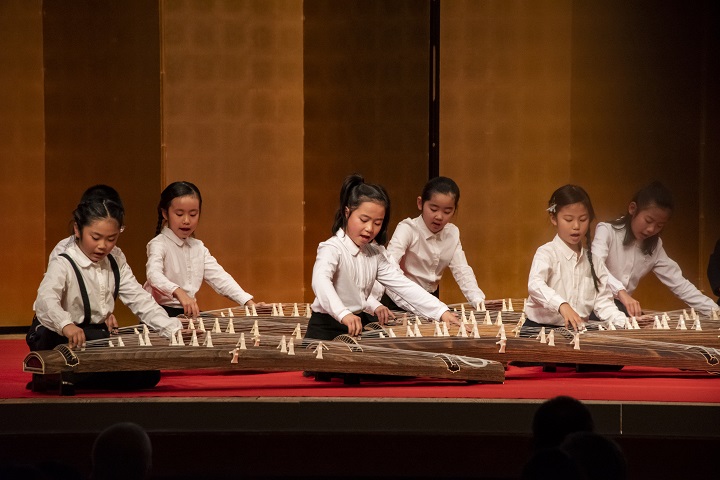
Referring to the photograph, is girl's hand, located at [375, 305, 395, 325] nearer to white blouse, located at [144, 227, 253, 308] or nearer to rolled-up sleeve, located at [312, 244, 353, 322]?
rolled-up sleeve, located at [312, 244, 353, 322]

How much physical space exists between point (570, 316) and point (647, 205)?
4.10 feet

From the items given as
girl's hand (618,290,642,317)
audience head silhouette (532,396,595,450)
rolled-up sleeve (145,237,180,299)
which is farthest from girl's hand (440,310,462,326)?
audience head silhouette (532,396,595,450)

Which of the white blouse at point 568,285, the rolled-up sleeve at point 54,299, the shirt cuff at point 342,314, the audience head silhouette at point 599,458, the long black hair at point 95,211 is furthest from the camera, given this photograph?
the white blouse at point 568,285

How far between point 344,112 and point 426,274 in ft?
5.49

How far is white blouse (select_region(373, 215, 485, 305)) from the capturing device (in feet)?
20.1

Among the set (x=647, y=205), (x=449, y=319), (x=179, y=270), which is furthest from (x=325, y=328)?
(x=647, y=205)

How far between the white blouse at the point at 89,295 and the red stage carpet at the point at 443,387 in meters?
0.26

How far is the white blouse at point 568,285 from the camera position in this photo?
4951mm

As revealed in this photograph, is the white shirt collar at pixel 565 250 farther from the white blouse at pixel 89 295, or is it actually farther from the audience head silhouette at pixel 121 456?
the audience head silhouette at pixel 121 456

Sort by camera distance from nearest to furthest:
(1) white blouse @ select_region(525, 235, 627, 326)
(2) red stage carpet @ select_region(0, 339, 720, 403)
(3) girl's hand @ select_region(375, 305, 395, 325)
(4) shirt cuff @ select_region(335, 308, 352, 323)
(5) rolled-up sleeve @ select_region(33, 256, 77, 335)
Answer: (2) red stage carpet @ select_region(0, 339, 720, 403) < (5) rolled-up sleeve @ select_region(33, 256, 77, 335) < (4) shirt cuff @ select_region(335, 308, 352, 323) < (1) white blouse @ select_region(525, 235, 627, 326) < (3) girl's hand @ select_region(375, 305, 395, 325)

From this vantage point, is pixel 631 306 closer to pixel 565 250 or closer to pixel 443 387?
pixel 565 250

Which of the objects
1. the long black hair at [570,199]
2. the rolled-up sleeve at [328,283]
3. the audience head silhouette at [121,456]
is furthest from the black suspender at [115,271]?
the audience head silhouette at [121,456]

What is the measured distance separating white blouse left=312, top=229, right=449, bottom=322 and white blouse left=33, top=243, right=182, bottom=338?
2.22ft

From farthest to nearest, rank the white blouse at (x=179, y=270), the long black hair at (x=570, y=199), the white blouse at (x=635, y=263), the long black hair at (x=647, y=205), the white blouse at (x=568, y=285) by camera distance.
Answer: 1. the white blouse at (x=635, y=263)
2. the white blouse at (x=179, y=270)
3. the long black hair at (x=647, y=205)
4. the white blouse at (x=568, y=285)
5. the long black hair at (x=570, y=199)
